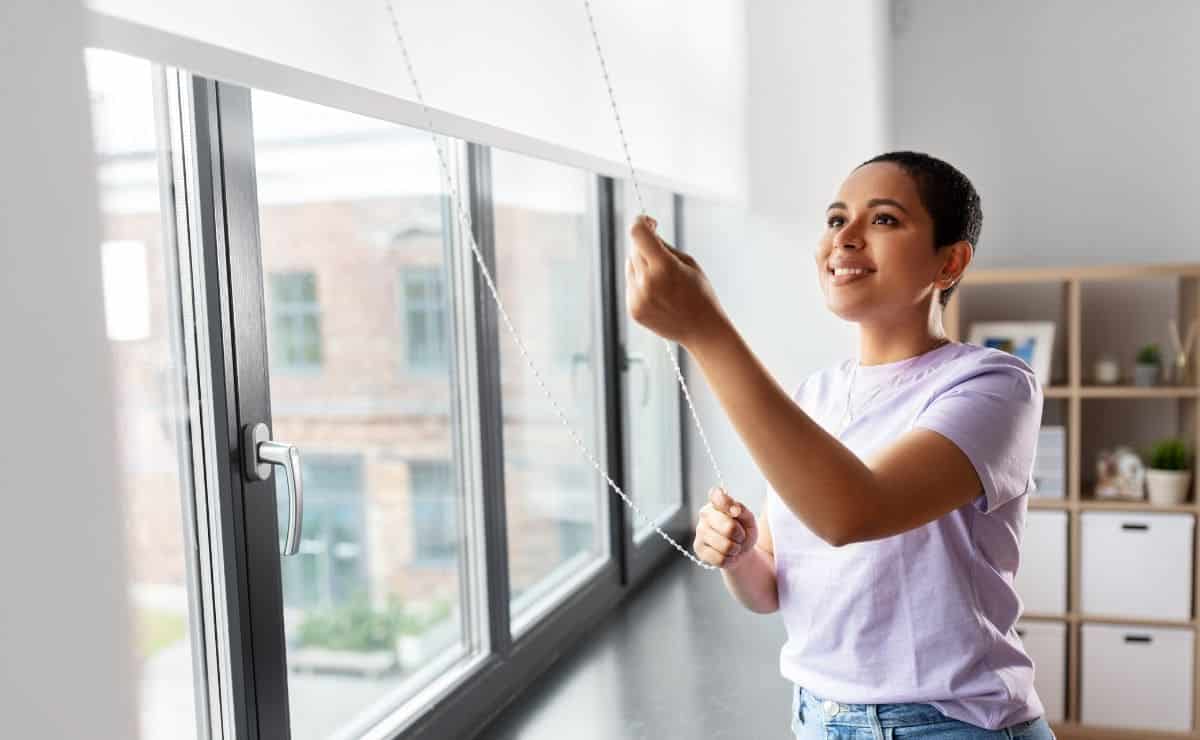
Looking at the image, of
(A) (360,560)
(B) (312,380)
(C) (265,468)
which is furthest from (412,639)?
(C) (265,468)

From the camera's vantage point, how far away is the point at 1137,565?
9.50ft

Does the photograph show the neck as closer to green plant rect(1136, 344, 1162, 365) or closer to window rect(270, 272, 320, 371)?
green plant rect(1136, 344, 1162, 365)

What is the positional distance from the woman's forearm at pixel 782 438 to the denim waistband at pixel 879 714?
0.30 meters

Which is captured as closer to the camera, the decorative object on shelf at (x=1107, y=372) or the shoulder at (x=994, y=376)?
the shoulder at (x=994, y=376)

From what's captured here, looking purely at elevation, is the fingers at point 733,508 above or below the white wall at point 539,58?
below

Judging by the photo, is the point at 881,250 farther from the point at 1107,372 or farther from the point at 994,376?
the point at 1107,372

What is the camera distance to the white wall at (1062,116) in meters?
3.11

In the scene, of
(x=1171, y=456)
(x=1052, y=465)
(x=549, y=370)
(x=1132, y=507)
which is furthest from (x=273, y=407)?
(x=1171, y=456)

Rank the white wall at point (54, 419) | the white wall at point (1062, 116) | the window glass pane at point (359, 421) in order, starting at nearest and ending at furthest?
the white wall at point (54, 419) → the white wall at point (1062, 116) → the window glass pane at point (359, 421)

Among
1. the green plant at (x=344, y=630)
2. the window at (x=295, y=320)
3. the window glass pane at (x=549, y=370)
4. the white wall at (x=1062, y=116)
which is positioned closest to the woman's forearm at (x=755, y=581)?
the window glass pane at (x=549, y=370)

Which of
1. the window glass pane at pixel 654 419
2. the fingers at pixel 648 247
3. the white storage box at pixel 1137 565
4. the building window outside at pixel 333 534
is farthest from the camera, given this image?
the building window outside at pixel 333 534

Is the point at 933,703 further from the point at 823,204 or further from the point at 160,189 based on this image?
the point at 823,204

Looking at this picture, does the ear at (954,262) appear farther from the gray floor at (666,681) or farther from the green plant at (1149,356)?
the green plant at (1149,356)

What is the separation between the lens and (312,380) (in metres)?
7.42
